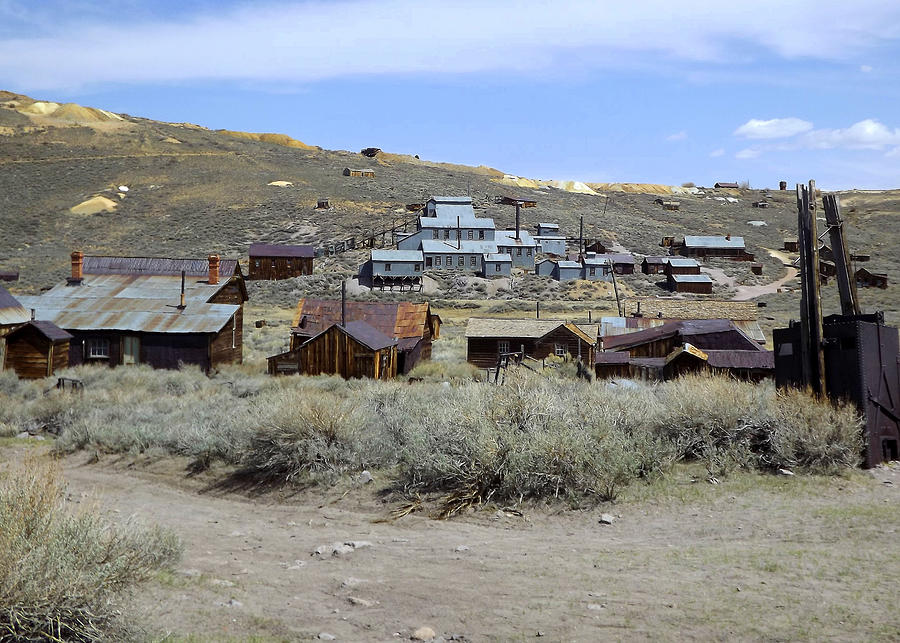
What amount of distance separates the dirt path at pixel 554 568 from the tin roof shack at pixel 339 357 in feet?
41.5

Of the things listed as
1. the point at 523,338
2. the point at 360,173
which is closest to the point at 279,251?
the point at 523,338

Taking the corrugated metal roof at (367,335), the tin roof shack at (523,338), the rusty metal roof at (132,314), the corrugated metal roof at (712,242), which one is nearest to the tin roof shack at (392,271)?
the tin roof shack at (523,338)

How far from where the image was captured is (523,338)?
31094mm

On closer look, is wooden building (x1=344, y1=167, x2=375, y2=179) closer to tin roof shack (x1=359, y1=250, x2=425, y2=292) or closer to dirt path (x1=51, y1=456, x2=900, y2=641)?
tin roof shack (x1=359, y1=250, x2=425, y2=292)

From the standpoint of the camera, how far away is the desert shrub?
492 cm

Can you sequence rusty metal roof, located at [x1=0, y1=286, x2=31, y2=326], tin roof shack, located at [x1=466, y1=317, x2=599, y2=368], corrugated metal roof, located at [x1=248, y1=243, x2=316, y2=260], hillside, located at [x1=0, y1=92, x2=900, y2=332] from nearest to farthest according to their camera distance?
rusty metal roof, located at [x1=0, y1=286, x2=31, y2=326], tin roof shack, located at [x1=466, y1=317, x2=599, y2=368], corrugated metal roof, located at [x1=248, y1=243, x2=316, y2=260], hillside, located at [x1=0, y1=92, x2=900, y2=332]

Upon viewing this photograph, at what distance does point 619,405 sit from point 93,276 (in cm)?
2384

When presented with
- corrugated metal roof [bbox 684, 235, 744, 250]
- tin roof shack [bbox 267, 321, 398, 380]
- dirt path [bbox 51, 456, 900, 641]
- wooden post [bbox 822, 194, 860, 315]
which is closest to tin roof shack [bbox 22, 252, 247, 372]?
tin roof shack [bbox 267, 321, 398, 380]

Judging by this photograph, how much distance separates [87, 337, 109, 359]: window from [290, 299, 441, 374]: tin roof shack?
622 cm

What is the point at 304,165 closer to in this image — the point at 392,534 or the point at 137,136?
the point at 137,136

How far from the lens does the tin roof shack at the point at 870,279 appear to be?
62.6 meters

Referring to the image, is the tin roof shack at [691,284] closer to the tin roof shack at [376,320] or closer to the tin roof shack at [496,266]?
the tin roof shack at [496,266]

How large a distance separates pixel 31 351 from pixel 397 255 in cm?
4075

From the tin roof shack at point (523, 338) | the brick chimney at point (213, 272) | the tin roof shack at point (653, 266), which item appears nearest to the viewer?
the brick chimney at point (213, 272)
